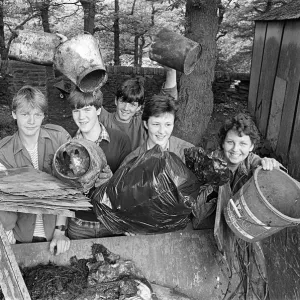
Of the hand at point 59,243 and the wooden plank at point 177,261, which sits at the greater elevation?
the hand at point 59,243

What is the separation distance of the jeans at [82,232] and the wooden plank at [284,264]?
1405 mm

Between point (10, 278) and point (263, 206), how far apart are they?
52.1 inches

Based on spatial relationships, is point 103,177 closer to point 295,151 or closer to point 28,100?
point 28,100

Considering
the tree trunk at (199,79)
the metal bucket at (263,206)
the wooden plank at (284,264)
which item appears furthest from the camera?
the tree trunk at (199,79)

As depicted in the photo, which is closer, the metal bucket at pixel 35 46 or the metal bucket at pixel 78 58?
the metal bucket at pixel 78 58

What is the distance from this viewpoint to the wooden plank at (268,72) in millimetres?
6737

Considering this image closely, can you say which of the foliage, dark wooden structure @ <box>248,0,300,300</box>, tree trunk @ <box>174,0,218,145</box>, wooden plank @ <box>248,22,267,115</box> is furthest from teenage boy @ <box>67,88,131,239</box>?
the foliage

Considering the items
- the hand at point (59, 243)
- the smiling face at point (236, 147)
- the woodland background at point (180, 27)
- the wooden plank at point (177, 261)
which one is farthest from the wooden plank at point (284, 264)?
the woodland background at point (180, 27)

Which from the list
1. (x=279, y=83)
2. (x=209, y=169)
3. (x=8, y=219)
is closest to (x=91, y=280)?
(x=8, y=219)

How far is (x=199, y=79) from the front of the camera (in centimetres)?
527

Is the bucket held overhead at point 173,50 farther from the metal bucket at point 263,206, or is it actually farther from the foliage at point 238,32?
the foliage at point 238,32

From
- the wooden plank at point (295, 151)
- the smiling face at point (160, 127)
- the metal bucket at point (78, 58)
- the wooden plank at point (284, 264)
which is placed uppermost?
the metal bucket at point (78, 58)

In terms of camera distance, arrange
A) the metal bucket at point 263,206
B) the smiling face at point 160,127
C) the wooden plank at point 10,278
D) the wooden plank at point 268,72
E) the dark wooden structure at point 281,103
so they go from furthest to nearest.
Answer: the wooden plank at point 268,72 < the dark wooden structure at point 281,103 < the smiling face at point 160,127 < the metal bucket at point 263,206 < the wooden plank at point 10,278

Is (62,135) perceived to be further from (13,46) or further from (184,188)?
(184,188)
